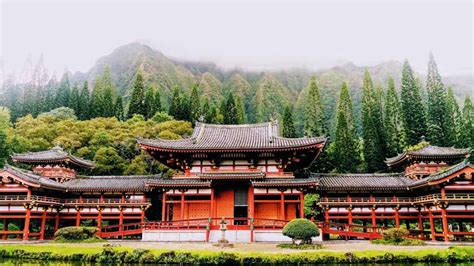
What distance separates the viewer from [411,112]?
52594 millimetres

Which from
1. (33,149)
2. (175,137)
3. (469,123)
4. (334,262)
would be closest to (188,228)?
(334,262)

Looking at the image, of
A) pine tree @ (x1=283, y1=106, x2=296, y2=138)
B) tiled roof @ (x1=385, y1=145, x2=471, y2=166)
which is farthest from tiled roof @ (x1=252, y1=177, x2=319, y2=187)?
pine tree @ (x1=283, y1=106, x2=296, y2=138)

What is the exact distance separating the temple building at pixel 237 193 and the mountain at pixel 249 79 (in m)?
62.5

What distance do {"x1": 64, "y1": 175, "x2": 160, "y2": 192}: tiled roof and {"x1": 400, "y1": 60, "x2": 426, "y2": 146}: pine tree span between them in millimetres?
38208

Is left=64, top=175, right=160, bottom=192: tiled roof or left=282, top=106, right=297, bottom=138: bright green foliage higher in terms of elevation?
left=282, top=106, right=297, bottom=138: bright green foliage

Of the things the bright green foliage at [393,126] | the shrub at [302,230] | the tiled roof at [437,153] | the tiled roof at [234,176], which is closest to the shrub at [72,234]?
the tiled roof at [234,176]

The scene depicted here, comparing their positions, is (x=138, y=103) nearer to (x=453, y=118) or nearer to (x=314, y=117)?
(x=314, y=117)

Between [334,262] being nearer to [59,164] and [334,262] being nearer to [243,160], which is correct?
[243,160]

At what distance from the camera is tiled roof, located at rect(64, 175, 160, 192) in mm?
28969

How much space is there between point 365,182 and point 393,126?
2888 cm

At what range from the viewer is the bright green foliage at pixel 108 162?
44375 mm

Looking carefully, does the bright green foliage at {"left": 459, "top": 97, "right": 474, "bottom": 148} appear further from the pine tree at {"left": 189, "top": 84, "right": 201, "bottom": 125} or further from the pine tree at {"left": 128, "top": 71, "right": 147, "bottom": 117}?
the pine tree at {"left": 128, "top": 71, "right": 147, "bottom": 117}

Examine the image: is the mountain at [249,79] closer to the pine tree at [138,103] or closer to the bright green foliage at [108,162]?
the pine tree at [138,103]

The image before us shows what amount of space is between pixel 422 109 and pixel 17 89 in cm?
9079
